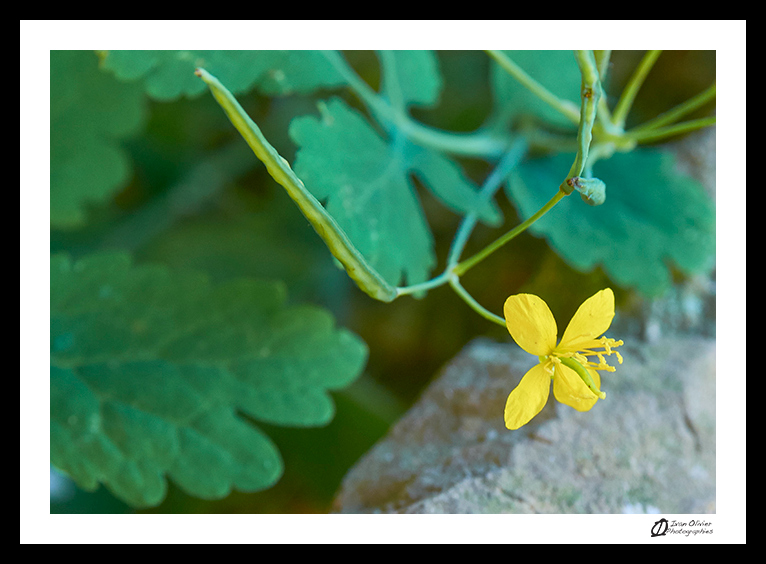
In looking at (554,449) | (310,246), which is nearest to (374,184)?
(554,449)

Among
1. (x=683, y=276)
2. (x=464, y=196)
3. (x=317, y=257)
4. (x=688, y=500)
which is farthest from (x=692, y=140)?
(x=317, y=257)

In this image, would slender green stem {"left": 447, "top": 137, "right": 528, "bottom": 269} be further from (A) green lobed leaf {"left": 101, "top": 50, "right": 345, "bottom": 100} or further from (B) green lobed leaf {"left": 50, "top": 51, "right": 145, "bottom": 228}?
(B) green lobed leaf {"left": 50, "top": 51, "right": 145, "bottom": 228}

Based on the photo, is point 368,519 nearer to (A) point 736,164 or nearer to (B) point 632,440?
(B) point 632,440
